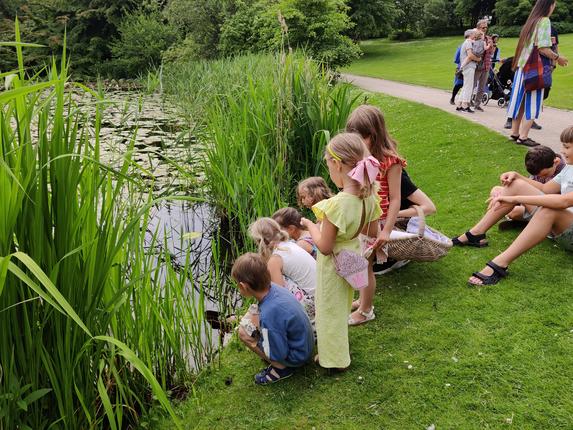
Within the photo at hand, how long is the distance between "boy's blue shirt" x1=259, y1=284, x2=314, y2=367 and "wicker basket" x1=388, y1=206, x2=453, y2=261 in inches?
38.4

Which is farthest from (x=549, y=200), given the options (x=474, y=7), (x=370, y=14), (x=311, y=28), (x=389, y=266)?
(x=474, y=7)

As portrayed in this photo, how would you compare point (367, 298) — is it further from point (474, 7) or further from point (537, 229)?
point (474, 7)

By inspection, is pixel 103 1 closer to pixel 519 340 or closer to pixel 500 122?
pixel 500 122

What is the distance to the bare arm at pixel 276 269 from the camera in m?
3.13

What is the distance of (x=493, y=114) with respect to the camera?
9594 mm

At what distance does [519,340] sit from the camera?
9.36 ft

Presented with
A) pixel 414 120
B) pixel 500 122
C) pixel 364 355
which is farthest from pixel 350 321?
pixel 414 120

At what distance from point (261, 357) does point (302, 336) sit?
333 millimetres

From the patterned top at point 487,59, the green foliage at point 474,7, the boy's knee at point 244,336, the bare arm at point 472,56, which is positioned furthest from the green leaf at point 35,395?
the green foliage at point 474,7

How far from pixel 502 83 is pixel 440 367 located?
9.30 meters

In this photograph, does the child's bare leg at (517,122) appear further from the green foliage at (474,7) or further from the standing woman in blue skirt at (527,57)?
the green foliage at (474,7)

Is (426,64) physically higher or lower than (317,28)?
lower

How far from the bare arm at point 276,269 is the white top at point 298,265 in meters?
0.03

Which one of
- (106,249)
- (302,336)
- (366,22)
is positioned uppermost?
(366,22)
